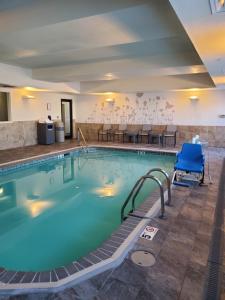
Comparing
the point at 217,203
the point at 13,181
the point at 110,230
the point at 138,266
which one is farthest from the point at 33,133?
the point at 138,266

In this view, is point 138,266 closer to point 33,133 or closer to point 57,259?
point 57,259

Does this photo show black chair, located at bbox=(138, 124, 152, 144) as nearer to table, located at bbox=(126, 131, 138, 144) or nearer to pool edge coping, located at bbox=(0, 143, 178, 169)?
table, located at bbox=(126, 131, 138, 144)

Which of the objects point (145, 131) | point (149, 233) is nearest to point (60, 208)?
point (149, 233)

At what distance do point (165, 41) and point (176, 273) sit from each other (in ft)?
13.6

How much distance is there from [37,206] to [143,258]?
2.83 metres

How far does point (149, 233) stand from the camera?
119 inches

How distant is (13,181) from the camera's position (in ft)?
Result: 20.2

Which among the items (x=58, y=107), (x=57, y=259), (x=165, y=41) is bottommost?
(x=57, y=259)

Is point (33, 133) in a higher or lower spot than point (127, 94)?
lower

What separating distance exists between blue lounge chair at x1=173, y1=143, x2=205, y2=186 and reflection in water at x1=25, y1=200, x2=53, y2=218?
2634 millimetres

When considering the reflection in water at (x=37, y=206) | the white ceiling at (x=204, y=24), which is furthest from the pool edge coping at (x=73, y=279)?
the white ceiling at (x=204, y=24)

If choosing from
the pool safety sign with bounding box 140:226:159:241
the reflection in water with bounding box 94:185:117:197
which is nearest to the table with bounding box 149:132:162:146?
the reflection in water with bounding box 94:185:117:197

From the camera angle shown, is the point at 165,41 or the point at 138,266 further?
the point at 165,41

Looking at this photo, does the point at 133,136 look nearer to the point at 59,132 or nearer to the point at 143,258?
the point at 59,132
